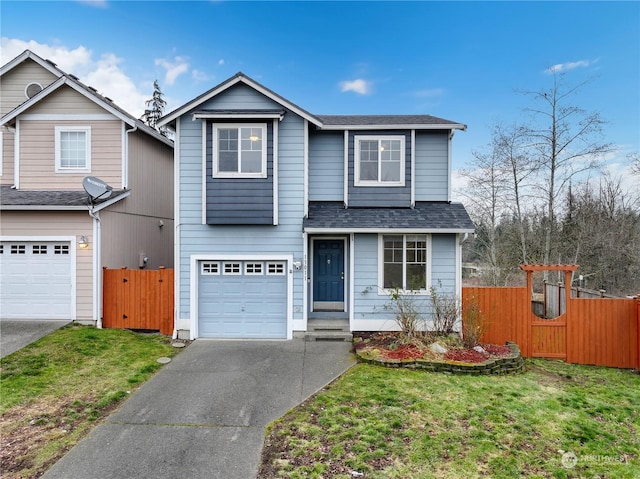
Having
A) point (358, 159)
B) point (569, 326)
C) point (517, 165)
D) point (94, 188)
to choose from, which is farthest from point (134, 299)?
point (517, 165)

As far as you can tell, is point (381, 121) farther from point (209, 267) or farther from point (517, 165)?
point (517, 165)

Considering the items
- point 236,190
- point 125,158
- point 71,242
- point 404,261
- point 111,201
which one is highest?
point 125,158

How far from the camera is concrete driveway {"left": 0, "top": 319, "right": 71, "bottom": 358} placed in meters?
7.11

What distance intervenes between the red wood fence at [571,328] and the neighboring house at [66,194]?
10.2 metres

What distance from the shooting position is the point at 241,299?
862 cm

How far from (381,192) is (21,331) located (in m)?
9.91

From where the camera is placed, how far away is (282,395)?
5469 mm

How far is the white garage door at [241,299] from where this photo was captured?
857 cm

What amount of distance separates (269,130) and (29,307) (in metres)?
8.06

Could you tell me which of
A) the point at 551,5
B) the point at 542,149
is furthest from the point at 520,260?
the point at 551,5

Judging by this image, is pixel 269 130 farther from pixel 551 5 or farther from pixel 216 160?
pixel 551 5

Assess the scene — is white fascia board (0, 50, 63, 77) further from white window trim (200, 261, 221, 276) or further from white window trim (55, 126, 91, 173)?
white window trim (200, 261, 221, 276)

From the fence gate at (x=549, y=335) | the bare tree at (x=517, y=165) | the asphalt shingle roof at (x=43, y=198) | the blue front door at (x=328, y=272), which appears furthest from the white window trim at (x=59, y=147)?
the bare tree at (x=517, y=165)

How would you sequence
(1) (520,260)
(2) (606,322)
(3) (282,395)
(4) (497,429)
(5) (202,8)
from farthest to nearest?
(1) (520,260) → (5) (202,8) → (2) (606,322) → (3) (282,395) → (4) (497,429)
